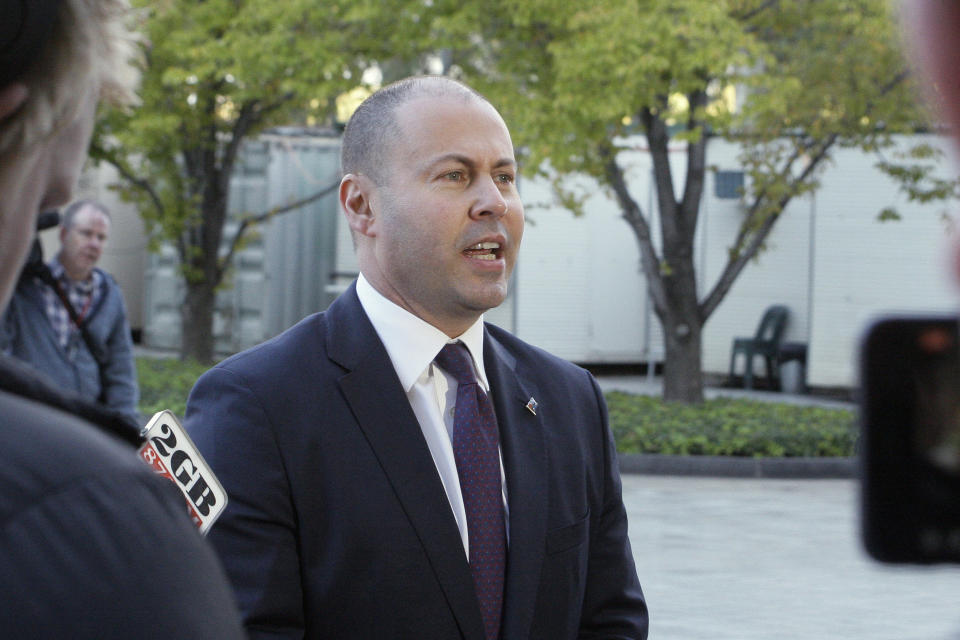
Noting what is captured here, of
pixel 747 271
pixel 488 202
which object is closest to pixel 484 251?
pixel 488 202

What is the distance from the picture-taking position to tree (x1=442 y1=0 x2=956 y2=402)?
14.7 m

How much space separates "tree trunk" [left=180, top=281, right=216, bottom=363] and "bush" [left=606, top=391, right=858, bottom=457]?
7.46 meters

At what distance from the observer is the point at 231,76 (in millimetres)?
Answer: 18953

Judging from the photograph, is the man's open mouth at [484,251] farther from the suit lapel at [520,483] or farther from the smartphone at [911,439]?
the smartphone at [911,439]

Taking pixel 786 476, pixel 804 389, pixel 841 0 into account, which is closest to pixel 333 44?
pixel 841 0

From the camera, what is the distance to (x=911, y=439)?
0.90 metres

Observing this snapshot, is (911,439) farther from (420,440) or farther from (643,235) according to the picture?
(643,235)

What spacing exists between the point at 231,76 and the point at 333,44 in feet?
7.46

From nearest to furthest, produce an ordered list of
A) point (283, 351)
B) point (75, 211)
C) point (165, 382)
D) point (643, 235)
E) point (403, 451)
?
1. point (403, 451)
2. point (283, 351)
3. point (75, 211)
4. point (643, 235)
5. point (165, 382)

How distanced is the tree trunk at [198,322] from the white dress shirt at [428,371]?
61.1 ft

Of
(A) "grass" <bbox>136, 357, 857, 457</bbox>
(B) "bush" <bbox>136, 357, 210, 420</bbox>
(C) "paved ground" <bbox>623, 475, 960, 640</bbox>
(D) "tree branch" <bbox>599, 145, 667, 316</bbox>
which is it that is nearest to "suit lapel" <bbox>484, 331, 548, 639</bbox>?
(C) "paved ground" <bbox>623, 475, 960, 640</bbox>

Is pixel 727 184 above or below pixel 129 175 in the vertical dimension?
above

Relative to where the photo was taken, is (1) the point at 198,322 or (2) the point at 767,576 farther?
(1) the point at 198,322

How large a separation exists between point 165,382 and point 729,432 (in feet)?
23.8
